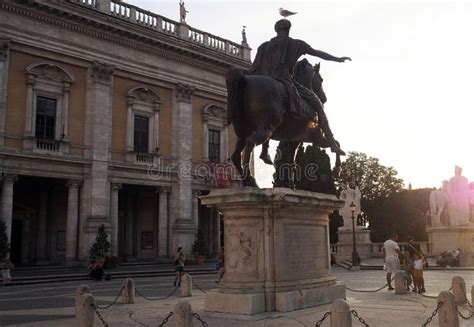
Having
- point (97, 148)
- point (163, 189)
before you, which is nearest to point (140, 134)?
point (97, 148)

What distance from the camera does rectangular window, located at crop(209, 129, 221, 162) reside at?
128 ft

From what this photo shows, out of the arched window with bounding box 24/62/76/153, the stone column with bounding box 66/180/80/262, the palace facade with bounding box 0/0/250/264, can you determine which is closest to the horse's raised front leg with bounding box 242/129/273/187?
the palace facade with bounding box 0/0/250/264

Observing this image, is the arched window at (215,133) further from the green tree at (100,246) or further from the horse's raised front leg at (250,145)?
the horse's raised front leg at (250,145)

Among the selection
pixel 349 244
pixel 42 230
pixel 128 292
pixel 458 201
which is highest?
pixel 458 201

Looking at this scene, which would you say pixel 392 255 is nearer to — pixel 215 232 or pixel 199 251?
pixel 199 251

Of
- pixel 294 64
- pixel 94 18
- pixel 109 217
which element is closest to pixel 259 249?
pixel 294 64

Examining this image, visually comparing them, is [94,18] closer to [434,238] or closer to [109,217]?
[109,217]

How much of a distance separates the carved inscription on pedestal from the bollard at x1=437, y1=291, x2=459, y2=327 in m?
2.57

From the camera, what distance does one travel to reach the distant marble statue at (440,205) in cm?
3397

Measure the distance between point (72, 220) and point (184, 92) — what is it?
1252cm

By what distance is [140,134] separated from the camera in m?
34.7

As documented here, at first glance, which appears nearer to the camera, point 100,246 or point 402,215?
point 100,246

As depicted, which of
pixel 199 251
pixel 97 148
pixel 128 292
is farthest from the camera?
pixel 199 251

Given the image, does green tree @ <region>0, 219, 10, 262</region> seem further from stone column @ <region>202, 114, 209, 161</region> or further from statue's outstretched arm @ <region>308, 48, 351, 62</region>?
statue's outstretched arm @ <region>308, 48, 351, 62</region>
